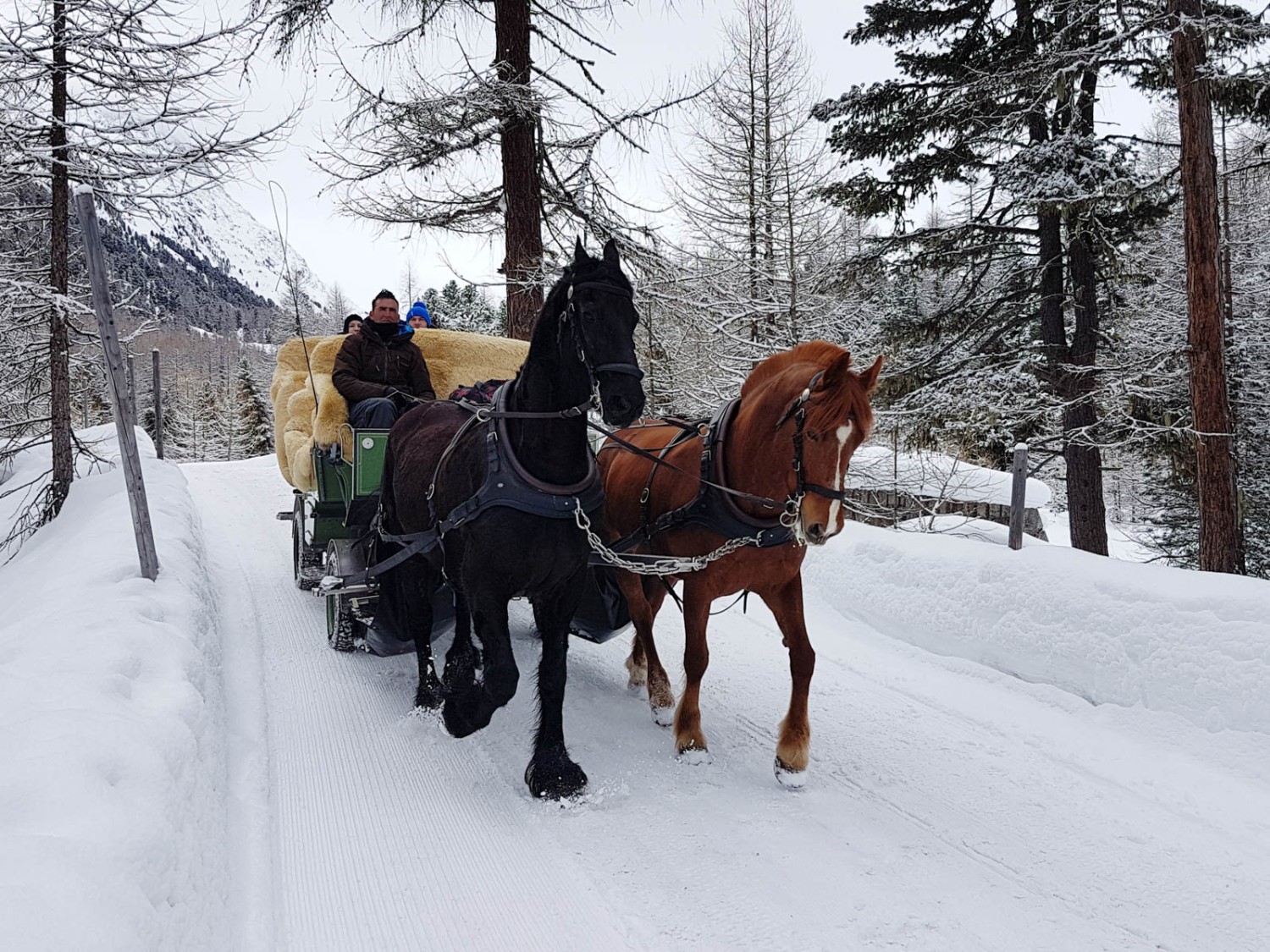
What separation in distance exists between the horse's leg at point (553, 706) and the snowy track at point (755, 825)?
96 mm

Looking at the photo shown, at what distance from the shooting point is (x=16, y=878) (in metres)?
1.71

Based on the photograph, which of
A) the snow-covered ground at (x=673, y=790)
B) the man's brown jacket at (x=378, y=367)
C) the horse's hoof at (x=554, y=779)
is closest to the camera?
the snow-covered ground at (x=673, y=790)

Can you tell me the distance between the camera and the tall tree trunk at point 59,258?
7.47 metres

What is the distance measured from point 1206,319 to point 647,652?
608cm

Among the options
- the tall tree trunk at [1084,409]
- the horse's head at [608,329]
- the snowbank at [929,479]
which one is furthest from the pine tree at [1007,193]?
the horse's head at [608,329]

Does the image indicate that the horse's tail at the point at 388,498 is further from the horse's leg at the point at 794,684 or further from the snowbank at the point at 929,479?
the snowbank at the point at 929,479

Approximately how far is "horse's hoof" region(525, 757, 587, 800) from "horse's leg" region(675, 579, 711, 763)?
0.60m

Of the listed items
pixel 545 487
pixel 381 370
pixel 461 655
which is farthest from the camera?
pixel 381 370

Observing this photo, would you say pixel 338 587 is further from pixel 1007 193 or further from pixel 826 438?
pixel 1007 193

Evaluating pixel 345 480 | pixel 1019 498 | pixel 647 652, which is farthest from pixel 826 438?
pixel 1019 498

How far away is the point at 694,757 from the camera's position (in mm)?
3584

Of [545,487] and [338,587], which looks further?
[338,587]

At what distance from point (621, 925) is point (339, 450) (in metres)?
3.95

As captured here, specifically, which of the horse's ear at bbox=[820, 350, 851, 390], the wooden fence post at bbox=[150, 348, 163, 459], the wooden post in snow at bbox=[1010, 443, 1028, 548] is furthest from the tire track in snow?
the wooden fence post at bbox=[150, 348, 163, 459]
